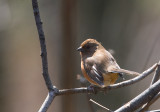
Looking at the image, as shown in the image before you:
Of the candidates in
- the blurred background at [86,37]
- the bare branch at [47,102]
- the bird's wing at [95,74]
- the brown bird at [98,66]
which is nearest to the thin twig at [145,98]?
the bare branch at [47,102]

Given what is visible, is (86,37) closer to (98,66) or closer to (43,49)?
(98,66)

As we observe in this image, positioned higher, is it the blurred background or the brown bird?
the brown bird

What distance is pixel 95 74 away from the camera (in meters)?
4.87

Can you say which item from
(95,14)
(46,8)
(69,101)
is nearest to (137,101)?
(69,101)

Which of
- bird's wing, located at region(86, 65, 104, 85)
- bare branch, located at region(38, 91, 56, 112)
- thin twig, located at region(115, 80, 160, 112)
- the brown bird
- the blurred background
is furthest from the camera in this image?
the blurred background

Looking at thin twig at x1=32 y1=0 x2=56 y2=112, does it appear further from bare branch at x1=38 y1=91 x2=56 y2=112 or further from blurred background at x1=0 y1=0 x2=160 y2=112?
blurred background at x1=0 y1=0 x2=160 y2=112

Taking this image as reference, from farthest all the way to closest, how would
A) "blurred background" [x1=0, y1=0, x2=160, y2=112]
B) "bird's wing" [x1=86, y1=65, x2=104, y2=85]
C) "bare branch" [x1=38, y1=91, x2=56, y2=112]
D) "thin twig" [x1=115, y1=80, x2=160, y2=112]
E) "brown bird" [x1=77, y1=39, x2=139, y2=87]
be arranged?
"blurred background" [x1=0, y1=0, x2=160, y2=112] < "brown bird" [x1=77, y1=39, x2=139, y2=87] < "bird's wing" [x1=86, y1=65, x2=104, y2=85] < "thin twig" [x1=115, y1=80, x2=160, y2=112] < "bare branch" [x1=38, y1=91, x2=56, y2=112]

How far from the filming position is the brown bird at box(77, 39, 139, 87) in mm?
4735

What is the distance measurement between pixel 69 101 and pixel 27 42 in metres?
9.03

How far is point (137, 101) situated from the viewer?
9.06 ft

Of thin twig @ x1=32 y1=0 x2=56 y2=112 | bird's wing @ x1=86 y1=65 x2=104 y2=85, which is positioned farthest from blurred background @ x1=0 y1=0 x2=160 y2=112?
thin twig @ x1=32 y1=0 x2=56 y2=112

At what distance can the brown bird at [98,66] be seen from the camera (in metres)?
4.74

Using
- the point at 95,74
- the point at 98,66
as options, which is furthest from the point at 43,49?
the point at 98,66

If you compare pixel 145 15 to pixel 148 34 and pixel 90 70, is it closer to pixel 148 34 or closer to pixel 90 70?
pixel 148 34
